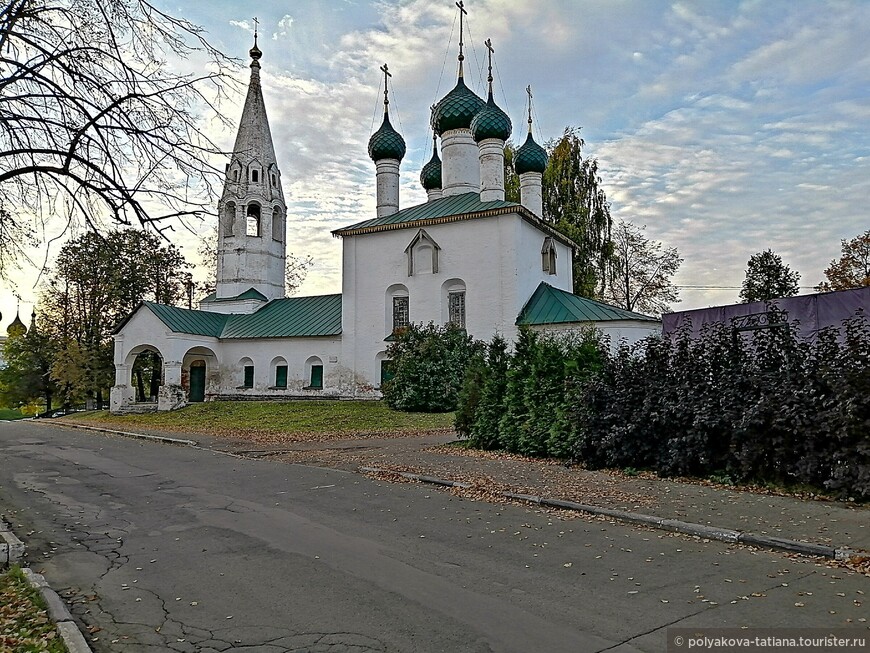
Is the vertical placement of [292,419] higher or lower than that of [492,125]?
lower

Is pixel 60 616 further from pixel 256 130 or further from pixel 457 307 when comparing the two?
pixel 256 130

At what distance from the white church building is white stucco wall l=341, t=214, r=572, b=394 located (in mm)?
53

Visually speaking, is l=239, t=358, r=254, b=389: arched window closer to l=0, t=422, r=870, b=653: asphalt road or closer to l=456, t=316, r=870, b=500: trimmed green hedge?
l=456, t=316, r=870, b=500: trimmed green hedge

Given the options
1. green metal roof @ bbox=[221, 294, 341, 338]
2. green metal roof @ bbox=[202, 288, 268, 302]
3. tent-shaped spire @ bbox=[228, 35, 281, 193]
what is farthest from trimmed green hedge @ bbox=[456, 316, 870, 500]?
tent-shaped spire @ bbox=[228, 35, 281, 193]

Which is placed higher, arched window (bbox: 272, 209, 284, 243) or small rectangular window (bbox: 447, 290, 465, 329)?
arched window (bbox: 272, 209, 284, 243)

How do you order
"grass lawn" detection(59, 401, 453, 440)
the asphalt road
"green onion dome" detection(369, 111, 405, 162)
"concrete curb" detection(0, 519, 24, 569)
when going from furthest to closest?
"green onion dome" detection(369, 111, 405, 162) < "grass lawn" detection(59, 401, 453, 440) < "concrete curb" detection(0, 519, 24, 569) < the asphalt road

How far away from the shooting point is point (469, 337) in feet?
90.6

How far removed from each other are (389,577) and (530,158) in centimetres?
3027

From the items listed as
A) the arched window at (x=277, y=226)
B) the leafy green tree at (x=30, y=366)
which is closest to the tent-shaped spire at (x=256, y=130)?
the arched window at (x=277, y=226)

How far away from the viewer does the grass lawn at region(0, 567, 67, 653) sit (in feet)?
13.5

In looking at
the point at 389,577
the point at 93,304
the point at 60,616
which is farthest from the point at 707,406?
the point at 93,304

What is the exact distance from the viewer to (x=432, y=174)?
121 ft

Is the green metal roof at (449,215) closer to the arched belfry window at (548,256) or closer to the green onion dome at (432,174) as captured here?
the arched belfry window at (548,256)

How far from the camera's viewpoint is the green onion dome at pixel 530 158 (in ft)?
110
